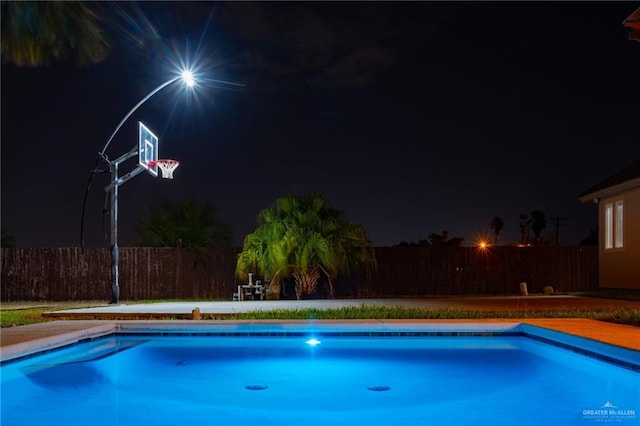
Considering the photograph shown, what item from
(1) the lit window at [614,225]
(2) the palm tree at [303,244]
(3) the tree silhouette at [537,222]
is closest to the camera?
(2) the palm tree at [303,244]

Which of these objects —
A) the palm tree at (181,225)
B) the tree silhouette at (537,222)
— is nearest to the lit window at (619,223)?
the palm tree at (181,225)

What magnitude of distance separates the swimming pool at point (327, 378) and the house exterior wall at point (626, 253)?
8923 mm

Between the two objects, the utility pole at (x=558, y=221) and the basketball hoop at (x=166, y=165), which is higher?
the basketball hoop at (x=166, y=165)

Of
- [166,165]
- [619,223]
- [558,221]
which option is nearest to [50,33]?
[166,165]

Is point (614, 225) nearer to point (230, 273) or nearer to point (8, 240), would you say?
point (230, 273)

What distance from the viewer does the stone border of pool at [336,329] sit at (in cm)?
860

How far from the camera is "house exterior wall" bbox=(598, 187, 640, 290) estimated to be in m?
17.3

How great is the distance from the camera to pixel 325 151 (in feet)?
78.5

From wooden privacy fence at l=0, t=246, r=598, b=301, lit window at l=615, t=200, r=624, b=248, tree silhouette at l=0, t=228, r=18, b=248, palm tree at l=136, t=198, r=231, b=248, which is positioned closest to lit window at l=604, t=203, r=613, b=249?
lit window at l=615, t=200, r=624, b=248

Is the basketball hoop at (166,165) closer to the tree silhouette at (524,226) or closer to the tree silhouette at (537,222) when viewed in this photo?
the tree silhouette at (524,226)

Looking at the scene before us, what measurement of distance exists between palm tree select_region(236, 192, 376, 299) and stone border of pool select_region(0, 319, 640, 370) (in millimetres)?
6995

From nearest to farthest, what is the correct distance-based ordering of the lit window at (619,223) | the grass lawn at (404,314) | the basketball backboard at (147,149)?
the grass lawn at (404,314)
the basketball backboard at (147,149)
the lit window at (619,223)

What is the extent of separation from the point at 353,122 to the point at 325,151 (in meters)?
1.65

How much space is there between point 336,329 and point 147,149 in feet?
27.8
